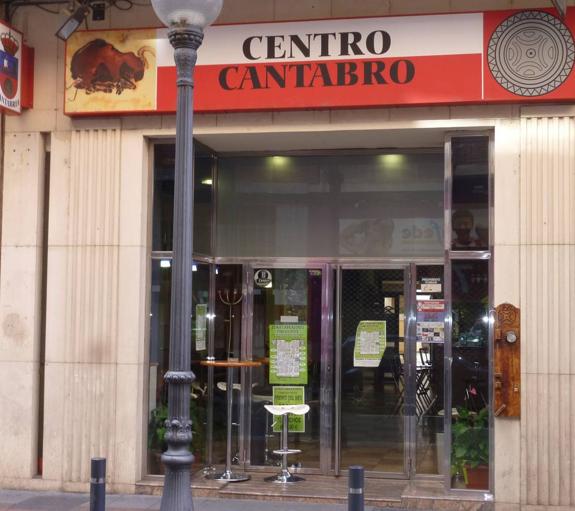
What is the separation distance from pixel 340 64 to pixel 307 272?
2650mm

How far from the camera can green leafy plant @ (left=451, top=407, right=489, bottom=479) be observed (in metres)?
9.51

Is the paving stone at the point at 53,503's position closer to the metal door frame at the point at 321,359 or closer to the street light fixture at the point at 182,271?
the metal door frame at the point at 321,359

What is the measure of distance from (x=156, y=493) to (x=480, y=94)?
5.49 metres

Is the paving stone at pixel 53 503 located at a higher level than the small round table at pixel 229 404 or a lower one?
lower

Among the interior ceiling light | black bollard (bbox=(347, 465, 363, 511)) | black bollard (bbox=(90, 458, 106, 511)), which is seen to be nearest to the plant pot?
black bollard (bbox=(347, 465, 363, 511))

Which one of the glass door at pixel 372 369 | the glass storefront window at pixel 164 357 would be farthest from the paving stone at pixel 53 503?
the glass door at pixel 372 369

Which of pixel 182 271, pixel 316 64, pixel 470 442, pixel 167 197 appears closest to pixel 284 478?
pixel 470 442

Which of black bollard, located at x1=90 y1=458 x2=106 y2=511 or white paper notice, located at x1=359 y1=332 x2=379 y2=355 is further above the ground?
white paper notice, located at x1=359 y1=332 x2=379 y2=355

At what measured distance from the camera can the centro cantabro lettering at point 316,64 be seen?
961cm

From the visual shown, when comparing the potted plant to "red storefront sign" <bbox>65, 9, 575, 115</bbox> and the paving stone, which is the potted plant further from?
the paving stone

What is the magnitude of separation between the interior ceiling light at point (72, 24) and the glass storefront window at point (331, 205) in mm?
2437

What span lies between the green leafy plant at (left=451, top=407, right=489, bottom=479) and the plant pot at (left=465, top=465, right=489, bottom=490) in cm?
4

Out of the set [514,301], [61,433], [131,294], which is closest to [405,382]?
[514,301]

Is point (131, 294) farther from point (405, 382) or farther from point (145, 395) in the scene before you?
point (405, 382)
